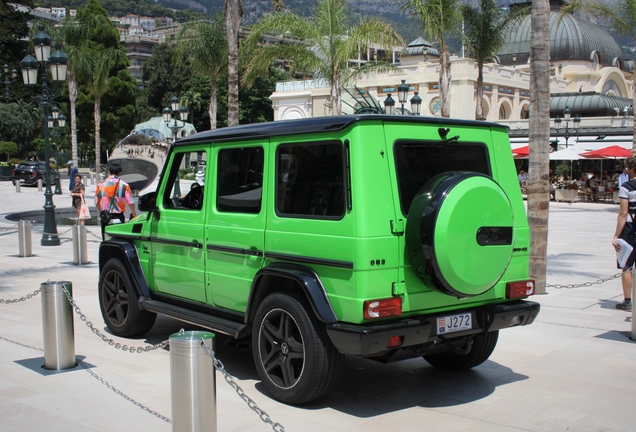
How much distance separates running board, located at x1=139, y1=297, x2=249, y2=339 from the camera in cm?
593

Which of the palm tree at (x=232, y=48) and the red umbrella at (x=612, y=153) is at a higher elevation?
the palm tree at (x=232, y=48)

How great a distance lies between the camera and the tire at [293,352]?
5207 millimetres

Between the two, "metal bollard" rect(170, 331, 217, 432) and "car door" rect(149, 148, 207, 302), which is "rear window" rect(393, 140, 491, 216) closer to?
"metal bollard" rect(170, 331, 217, 432)

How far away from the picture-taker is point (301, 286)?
5.34 metres

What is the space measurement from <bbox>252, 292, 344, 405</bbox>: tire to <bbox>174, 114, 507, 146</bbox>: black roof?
131 cm

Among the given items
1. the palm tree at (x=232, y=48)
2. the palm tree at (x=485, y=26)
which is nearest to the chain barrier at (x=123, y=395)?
the palm tree at (x=232, y=48)

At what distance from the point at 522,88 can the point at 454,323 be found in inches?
2304

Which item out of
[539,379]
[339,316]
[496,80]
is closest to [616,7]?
[539,379]

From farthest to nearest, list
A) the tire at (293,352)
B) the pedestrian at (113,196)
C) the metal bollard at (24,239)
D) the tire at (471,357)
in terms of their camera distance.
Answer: the metal bollard at (24,239) < the pedestrian at (113,196) < the tire at (471,357) < the tire at (293,352)

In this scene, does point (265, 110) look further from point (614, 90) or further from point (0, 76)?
point (614, 90)

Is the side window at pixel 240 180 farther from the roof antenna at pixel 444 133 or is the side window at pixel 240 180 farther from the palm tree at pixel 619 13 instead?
the palm tree at pixel 619 13

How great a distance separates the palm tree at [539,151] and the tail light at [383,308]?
5817mm

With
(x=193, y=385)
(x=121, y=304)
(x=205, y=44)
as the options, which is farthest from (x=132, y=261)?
(x=205, y=44)

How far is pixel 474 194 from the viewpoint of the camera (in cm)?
522
